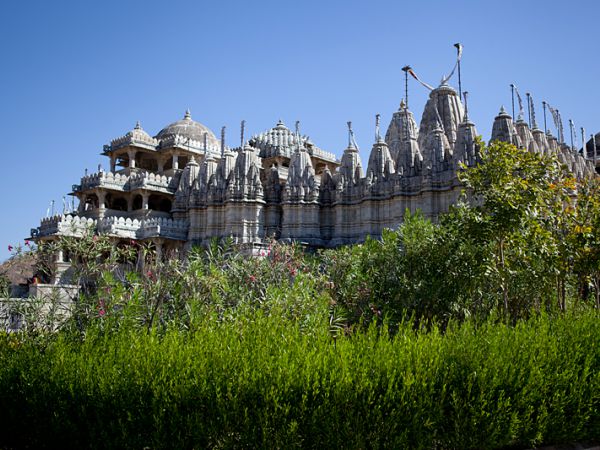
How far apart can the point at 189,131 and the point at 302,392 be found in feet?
130

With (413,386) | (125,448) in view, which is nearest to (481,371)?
(413,386)

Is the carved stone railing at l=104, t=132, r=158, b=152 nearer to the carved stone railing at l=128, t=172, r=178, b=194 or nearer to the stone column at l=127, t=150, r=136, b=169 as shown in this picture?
the stone column at l=127, t=150, r=136, b=169

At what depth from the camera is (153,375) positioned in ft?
21.5

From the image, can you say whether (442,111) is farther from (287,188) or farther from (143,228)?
(143,228)

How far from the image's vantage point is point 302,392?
618 centimetres

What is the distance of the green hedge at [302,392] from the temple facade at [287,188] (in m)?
19.3

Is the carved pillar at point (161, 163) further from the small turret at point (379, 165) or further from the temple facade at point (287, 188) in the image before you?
the small turret at point (379, 165)

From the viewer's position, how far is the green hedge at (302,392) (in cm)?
614

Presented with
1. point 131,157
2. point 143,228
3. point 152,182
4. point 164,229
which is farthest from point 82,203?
point 164,229

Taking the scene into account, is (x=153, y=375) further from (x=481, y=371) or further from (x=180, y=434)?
(x=481, y=371)

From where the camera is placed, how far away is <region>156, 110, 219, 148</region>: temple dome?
43297 millimetres

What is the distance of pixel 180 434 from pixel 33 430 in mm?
2592

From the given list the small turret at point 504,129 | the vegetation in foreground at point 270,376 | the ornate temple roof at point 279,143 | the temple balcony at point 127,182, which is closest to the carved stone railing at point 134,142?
the temple balcony at point 127,182

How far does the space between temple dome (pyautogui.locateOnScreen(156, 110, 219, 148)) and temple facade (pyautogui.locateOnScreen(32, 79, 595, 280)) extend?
5.73ft
